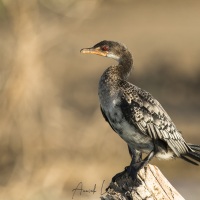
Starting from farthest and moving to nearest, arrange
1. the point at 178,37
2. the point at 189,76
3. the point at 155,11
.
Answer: the point at 155,11 < the point at 178,37 < the point at 189,76

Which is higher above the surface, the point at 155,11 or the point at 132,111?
the point at 155,11

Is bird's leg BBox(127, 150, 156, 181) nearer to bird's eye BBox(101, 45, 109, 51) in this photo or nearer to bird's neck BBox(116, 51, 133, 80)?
bird's neck BBox(116, 51, 133, 80)

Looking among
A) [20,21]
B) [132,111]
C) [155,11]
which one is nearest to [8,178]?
[20,21]

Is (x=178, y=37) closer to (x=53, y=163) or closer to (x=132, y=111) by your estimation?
(x=53, y=163)

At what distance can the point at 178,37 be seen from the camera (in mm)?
22266

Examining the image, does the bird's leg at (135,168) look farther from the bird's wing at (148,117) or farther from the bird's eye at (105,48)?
the bird's eye at (105,48)

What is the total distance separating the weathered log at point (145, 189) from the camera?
6000mm

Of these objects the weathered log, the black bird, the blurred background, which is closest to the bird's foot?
the weathered log

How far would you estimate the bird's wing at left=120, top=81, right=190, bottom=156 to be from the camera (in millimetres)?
7230

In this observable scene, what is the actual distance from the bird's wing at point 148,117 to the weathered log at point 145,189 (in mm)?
878

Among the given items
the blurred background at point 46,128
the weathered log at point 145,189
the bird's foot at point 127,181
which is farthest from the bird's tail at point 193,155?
the blurred background at point 46,128

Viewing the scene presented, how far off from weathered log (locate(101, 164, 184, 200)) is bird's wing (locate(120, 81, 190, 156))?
878 mm

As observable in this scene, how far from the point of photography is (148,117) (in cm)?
728

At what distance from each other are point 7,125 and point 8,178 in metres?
0.63
